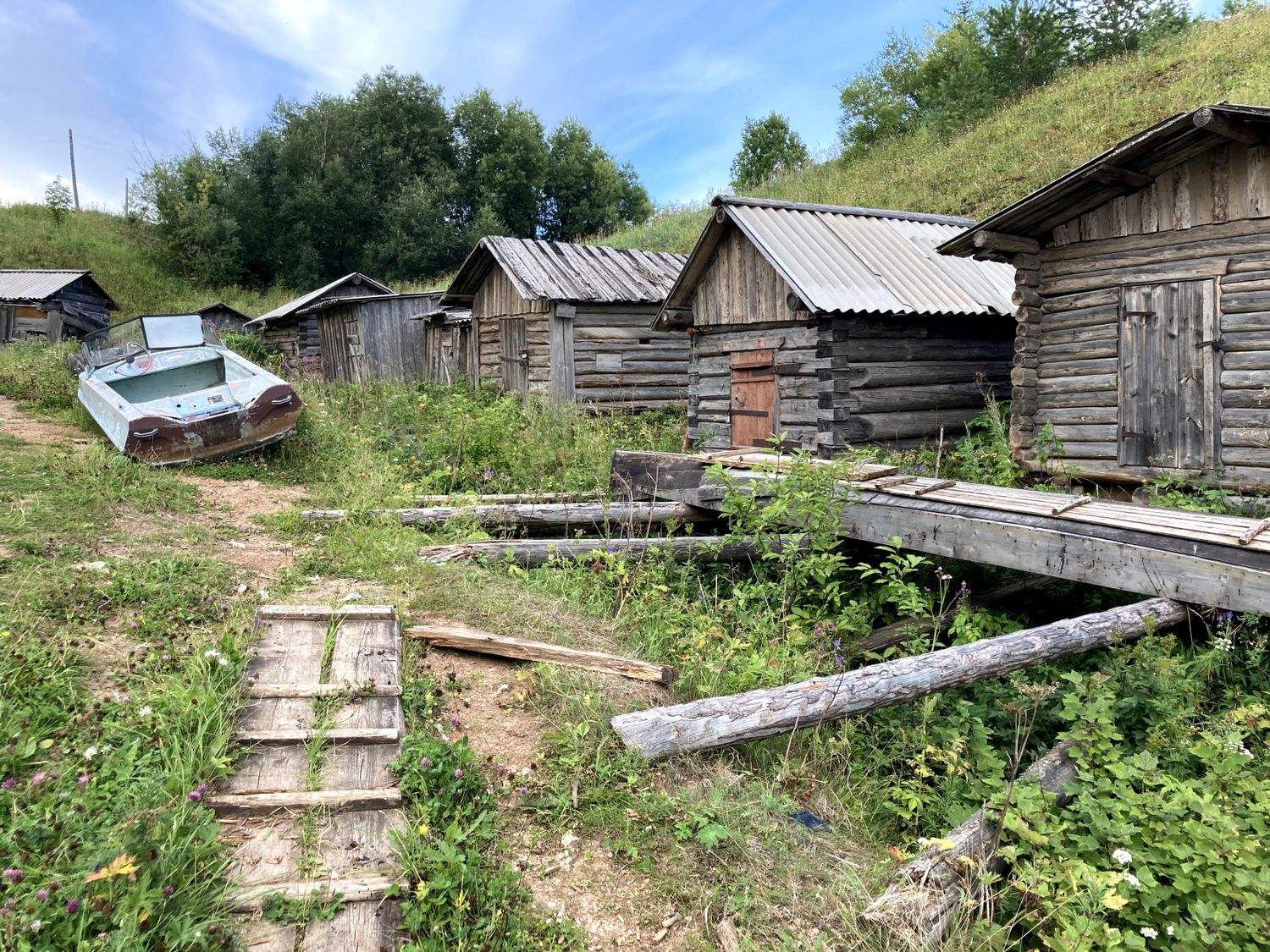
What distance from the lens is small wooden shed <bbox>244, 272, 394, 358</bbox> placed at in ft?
83.8

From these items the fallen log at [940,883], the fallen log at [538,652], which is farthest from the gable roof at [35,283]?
the fallen log at [940,883]

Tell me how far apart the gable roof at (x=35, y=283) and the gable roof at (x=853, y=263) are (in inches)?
954

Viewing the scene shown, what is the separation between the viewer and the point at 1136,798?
11.5 ft

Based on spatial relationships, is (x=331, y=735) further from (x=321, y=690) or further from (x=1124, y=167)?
(x=1124, y=167)

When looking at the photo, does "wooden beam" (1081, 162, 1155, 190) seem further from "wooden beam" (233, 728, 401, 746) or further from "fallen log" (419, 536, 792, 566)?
"wooden beam" (233, 728, 401, 746)

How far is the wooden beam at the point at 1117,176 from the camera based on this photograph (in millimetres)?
7961

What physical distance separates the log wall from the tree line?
3420 cm

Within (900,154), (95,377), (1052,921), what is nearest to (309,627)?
(1052,921)

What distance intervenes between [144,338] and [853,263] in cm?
1044

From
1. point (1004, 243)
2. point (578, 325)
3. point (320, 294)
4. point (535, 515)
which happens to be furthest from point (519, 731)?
point (320, 294)

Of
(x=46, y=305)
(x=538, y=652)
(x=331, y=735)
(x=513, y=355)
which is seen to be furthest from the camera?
(x=46, y=305)

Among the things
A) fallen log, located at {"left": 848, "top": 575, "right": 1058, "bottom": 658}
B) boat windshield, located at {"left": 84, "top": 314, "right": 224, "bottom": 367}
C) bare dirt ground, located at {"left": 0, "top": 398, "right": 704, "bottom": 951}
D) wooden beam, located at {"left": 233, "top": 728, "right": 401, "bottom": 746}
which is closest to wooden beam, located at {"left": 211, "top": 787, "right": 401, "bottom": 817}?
wooden beam, located at {"left": 233, "top": 728, "right": 401, "bottom": 746}

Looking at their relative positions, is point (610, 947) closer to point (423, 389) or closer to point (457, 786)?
point (457, 786)

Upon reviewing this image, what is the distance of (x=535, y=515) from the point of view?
24.1 ft
